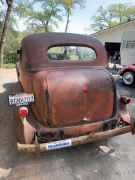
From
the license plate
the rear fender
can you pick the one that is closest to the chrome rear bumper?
the rear fender

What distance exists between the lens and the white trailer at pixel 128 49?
1261 cm

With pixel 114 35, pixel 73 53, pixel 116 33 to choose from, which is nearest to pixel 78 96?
pixel 73 53

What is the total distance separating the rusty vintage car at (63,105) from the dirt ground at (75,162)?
0.42m

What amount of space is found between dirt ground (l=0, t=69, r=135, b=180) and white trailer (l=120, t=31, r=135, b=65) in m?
8.66

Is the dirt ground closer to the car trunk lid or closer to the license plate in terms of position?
the car trunk lid

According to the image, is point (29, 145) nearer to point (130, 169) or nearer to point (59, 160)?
point (59, 160)

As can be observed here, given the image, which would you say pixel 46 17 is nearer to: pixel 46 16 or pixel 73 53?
pixel 46 16

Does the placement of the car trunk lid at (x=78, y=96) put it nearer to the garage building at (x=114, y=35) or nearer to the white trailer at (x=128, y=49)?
the white trailer at (x=128, y=49)

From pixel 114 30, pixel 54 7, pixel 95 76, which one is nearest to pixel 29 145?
pixel 95 76

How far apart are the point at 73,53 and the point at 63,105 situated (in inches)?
60.1

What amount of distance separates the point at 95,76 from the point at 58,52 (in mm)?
1255

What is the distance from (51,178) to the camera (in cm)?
341

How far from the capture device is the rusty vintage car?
12.0ft

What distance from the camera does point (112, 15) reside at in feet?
172
